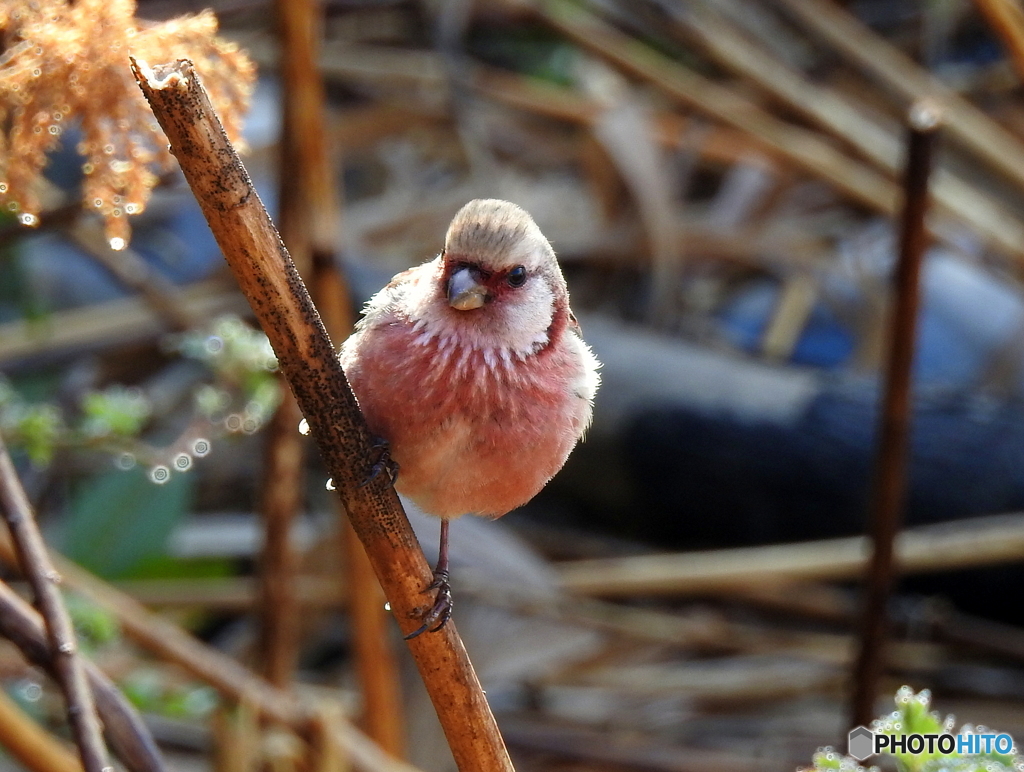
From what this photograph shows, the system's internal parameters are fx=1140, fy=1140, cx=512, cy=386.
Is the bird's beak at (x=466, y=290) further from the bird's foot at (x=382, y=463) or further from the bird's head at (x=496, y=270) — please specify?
the bird's foot at (x=382, y=463)

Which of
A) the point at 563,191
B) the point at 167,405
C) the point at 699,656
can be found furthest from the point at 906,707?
the point at 563,191

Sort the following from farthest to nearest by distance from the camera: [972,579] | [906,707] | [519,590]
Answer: [972,579] < [519,590] < [906,707]

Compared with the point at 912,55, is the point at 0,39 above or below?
below

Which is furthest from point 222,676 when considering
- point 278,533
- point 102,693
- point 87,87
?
point 87,87

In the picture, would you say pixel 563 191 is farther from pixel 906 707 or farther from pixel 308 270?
pixel 906 707

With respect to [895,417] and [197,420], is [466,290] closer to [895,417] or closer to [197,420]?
[197,420]

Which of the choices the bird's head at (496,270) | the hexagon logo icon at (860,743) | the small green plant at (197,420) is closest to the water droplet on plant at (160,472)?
the small green plant at (197,420)

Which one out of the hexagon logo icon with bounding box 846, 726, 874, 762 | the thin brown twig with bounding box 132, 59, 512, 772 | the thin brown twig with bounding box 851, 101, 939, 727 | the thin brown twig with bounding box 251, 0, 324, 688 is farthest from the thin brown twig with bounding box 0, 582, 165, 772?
the thin brown twig with bounding box 851, 101, 939, 727

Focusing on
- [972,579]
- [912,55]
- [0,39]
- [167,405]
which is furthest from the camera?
[912,55]
